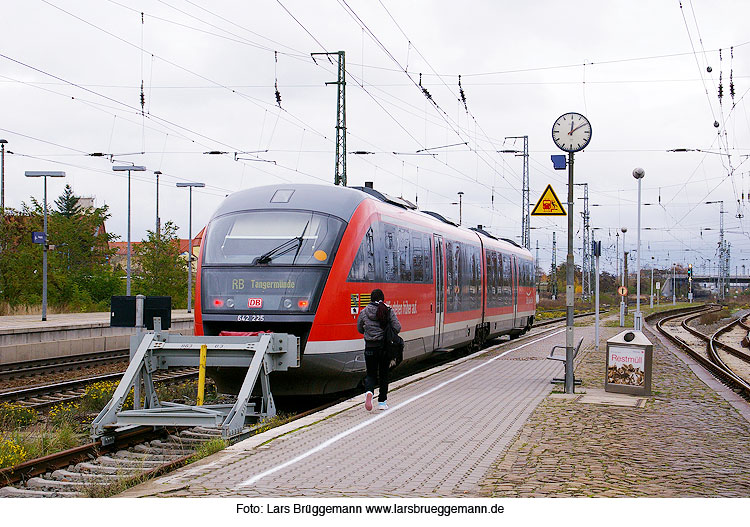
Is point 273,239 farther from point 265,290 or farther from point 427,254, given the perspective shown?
point 427,254

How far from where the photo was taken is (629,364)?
13680 millimetres

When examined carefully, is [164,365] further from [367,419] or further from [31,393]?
[31,393]

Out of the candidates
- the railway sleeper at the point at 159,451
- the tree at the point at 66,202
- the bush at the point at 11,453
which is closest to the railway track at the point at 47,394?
the bush at the point at 11,453

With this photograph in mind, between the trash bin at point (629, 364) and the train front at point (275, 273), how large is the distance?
4247 millimetres

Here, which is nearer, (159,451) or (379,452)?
(379,452)

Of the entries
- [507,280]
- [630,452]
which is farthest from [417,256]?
[507,280]

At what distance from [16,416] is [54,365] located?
8.26 metres

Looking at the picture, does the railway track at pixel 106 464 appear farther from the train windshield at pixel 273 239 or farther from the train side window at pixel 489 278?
the train side window at pixel 489 278

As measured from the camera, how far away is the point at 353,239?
42.4ft

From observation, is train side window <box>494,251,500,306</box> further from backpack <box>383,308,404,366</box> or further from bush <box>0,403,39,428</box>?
bush <box>0,403,39,428</box>

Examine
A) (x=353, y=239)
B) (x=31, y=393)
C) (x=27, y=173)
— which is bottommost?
(x=31, y=393)

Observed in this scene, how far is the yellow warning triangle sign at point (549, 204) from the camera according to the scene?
13.8m

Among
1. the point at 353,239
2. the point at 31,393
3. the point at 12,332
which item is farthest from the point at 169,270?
the point at 353,239

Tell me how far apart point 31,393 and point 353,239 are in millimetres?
6708
